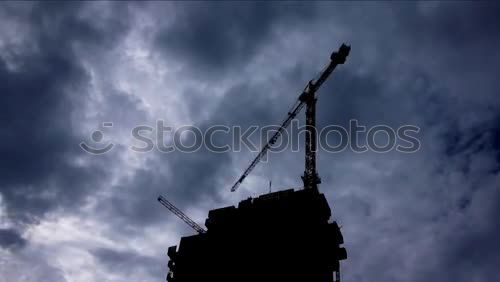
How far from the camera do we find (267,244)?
74.4 meters

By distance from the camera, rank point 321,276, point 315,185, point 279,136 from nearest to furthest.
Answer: point 321,276
point 315,185
point 279,136

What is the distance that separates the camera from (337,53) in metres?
81.1

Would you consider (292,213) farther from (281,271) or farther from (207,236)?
(207,236)

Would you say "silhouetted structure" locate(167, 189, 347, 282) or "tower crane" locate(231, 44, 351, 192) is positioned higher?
"tower crane" locate(231, 44, 351, 192)

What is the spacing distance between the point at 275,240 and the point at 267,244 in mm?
2123

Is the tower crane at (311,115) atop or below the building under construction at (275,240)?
atop

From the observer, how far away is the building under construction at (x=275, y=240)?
68.6 metres

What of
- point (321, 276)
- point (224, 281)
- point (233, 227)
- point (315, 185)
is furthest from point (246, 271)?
point (315, 185)

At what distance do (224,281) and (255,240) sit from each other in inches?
449

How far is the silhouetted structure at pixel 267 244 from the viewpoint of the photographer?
68.4 meters

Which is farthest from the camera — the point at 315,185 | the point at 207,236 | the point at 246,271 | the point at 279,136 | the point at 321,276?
the point at 279,136

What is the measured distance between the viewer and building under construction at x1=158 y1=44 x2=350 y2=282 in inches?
2699

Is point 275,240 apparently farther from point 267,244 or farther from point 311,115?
point 311,115

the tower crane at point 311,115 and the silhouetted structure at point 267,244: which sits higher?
the tower crane at point 311,115
